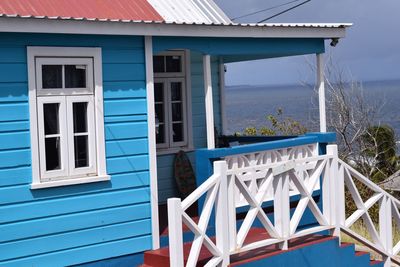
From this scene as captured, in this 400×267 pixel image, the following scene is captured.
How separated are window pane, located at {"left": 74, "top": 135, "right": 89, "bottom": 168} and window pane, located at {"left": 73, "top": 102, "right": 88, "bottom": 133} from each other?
88mm

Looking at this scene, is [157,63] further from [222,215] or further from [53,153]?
[222,215]

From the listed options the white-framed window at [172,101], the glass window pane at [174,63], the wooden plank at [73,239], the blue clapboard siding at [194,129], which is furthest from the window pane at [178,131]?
the wooden plank at [73,239]

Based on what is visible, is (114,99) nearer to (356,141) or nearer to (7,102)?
(7,102)

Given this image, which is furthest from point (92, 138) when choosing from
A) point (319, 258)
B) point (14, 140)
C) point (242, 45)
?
Answer: point (319, 258)

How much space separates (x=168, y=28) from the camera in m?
9.18

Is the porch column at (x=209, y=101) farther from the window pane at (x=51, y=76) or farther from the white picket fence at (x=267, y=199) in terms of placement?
the window pane at (x=51, y=76)

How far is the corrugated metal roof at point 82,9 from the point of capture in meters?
8.61

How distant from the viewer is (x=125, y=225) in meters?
9.12

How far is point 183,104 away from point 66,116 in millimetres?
3294

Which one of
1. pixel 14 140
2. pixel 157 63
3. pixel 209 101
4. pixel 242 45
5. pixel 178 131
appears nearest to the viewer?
pixel 14 140

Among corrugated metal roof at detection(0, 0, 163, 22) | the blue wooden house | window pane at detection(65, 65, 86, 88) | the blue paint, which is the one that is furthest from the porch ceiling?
the blue paint

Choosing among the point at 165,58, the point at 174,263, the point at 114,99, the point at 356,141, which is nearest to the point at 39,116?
the point at 114,99

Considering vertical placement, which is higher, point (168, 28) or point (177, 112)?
point (168, 28)

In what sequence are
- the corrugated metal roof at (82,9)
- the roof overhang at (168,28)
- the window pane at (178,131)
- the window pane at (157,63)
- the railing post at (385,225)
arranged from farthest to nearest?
the window pane at (178,131)
the window pane at (157,63)
the railing post at (385,225)
the corrugated metal roof at (82,9)
the roof overhang at (168,28)
